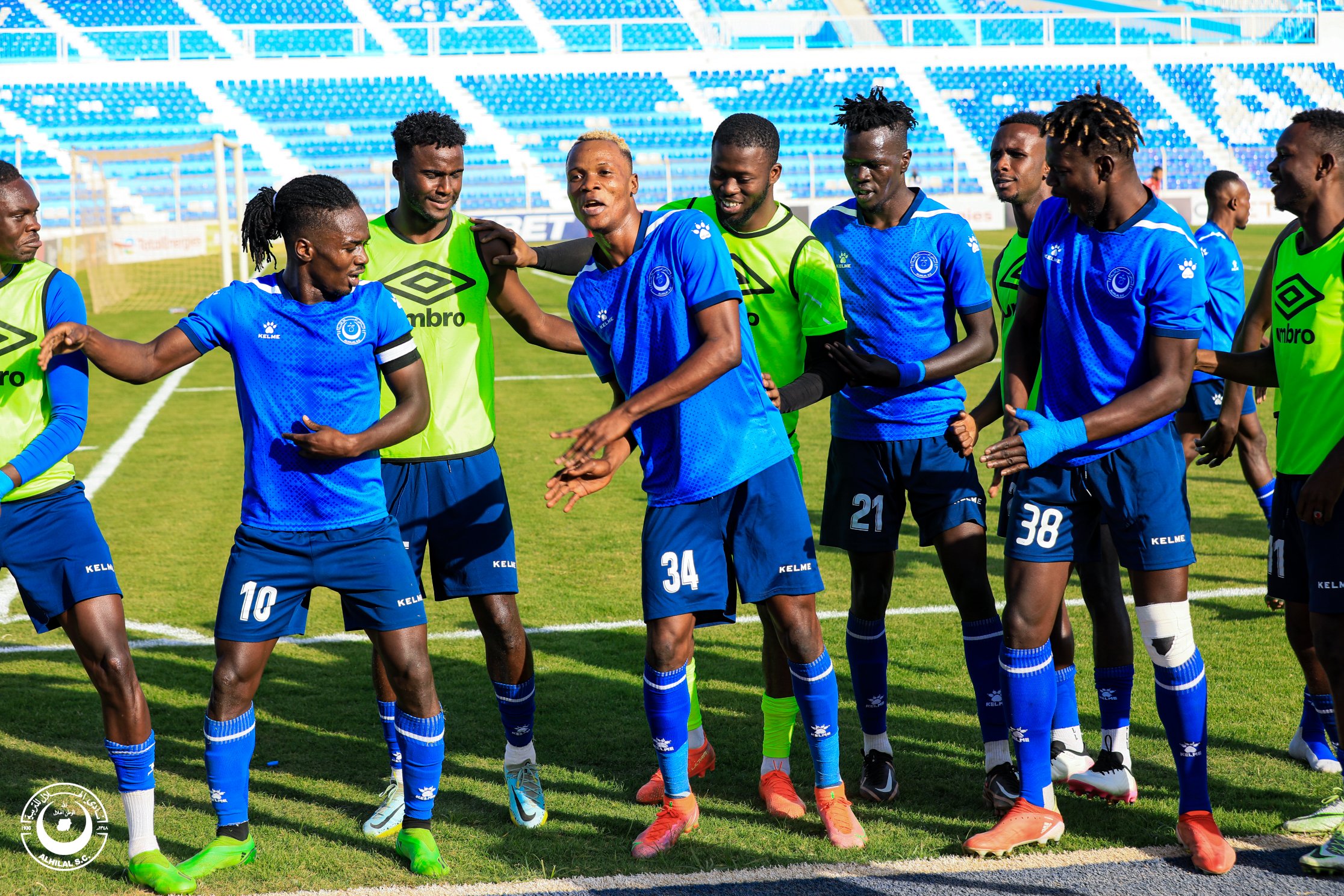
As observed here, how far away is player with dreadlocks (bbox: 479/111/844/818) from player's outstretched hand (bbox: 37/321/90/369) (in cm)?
134

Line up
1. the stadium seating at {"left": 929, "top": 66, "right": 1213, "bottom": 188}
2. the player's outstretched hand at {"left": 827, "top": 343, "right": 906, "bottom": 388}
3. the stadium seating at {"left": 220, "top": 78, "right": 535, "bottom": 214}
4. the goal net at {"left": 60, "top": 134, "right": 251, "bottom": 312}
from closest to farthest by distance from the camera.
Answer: the player's outstretched hand at {"left": 827, "top": 343, "right": 906, "bottom": 388} → the goal net at {"left": 60, "top": 134, "right": 251, "bottom": 312} → the stadium seating at {"left": 220, "top": 78, "right": 535, "bottom": 214} → the stadium seating at {"left": 929, "top": 66, "right": 1213, "bottom": 188}

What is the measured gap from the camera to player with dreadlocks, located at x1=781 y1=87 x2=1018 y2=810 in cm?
454

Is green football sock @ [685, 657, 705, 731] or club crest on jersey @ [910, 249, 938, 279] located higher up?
club crest on jersey @ [910, 249, 938, 279]

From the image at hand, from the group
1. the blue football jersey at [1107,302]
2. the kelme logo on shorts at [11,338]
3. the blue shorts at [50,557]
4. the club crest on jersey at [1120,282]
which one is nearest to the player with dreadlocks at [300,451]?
the kelme logo on shorts at [11,338]

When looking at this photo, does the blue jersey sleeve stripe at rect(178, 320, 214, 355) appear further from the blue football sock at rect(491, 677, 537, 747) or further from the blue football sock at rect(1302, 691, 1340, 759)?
the blue football sock at rect(1302, 691, 1340, 759)

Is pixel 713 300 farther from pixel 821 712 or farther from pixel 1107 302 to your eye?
pixel 821 712

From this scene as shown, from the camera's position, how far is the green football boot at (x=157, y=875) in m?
3.75

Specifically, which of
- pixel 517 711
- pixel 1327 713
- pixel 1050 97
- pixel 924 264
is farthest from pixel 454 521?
pixel 1050 97

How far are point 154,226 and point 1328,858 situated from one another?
31.0 meters

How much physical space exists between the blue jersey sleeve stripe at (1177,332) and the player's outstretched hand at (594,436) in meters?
1.55

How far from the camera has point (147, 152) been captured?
73.3ft

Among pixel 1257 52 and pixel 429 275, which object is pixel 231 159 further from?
pixel 429 275

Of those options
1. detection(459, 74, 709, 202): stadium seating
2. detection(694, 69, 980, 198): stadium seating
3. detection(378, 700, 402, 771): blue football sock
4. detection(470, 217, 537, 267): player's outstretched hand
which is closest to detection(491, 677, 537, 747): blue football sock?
detection(378, 700, 402, 771): blue football sock

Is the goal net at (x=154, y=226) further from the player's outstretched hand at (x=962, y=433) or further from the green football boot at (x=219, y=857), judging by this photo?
the player's outstretched hand at (x=962, y=433)
